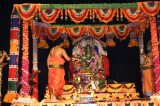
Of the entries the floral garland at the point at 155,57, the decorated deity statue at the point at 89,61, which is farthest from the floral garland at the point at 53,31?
the floral garland at the point at 155,57

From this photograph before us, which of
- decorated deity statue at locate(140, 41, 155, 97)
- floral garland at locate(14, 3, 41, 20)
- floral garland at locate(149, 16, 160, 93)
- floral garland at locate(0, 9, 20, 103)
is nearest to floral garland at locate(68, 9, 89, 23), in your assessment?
floral garland at locate(14, 3, 41, 20)

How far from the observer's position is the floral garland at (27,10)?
5961mm

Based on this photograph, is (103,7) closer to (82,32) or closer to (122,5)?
(122,5)

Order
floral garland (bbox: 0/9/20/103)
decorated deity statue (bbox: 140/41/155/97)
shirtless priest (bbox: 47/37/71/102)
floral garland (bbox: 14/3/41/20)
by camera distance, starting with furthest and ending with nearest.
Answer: decorated deity statue (bbox: 140/41/155/97)
floral garland (bbox: 14/3/41/20)
shirtless priest (bbox: 47/37/71/102)
floral garland (bbox: 0/9/20/103)

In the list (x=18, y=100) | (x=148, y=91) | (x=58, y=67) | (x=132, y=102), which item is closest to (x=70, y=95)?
(x=58, y=67)

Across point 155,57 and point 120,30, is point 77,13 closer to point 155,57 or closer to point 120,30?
point 155,57

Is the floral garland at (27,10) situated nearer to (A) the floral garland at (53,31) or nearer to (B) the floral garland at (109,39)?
(A) the floral garland at (53,31)

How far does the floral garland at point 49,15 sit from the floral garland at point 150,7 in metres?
2.49

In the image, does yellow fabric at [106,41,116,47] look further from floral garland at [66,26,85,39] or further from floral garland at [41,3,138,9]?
floral garland at [41,3,138,9]

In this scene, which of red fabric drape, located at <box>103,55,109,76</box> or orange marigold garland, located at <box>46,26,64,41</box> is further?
red fabric drape, located at <box>103,55,109,76</box>

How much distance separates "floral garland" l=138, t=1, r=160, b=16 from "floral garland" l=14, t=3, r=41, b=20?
3.00m

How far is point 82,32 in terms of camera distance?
8.44 m

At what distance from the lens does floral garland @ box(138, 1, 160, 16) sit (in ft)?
19.2

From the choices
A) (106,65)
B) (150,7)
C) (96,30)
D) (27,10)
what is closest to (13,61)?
(27,10)
